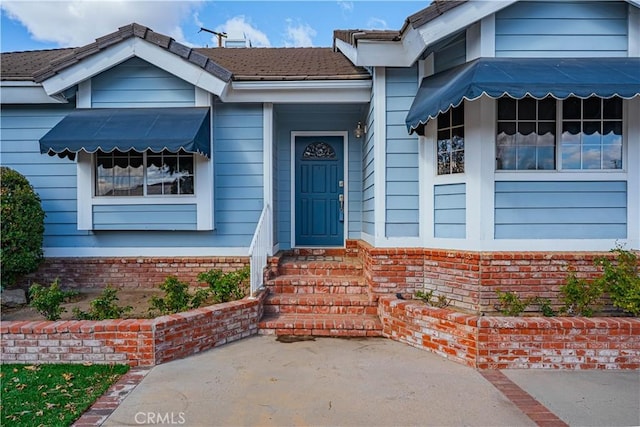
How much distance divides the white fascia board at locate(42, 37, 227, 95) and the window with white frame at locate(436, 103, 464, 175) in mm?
3311

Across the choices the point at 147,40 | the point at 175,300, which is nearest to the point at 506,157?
the point at 175,300

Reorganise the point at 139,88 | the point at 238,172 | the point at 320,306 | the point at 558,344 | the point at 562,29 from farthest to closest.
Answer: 1. the point at 238,172
2. the point at 139,88
3. the point at 320,306
4. the point at 562,29
5. the point at 558,344

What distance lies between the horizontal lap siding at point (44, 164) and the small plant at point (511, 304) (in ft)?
21.3

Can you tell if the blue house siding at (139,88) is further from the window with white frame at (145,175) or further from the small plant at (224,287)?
the small plant at (224,287)

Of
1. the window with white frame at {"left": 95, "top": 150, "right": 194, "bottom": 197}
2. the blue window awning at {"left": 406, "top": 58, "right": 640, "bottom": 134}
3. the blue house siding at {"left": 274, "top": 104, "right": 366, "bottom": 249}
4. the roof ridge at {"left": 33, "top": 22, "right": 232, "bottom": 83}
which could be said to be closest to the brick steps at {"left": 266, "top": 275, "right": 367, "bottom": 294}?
the blue house siding at {"left": 274, "top": 104, "right": 366, "bottom": 249}

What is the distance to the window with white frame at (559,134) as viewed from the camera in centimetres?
474

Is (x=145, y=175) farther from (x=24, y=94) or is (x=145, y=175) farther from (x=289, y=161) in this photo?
(x=289, y=161)

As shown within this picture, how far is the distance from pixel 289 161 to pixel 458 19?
372 centimetres

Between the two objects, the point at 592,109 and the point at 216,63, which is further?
the point at 216,63

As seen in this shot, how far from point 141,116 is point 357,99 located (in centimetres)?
337

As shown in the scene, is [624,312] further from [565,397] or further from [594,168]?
[565,397]

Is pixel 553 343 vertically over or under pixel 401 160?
under

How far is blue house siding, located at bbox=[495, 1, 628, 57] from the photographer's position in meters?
4.68

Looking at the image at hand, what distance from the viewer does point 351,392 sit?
3326 mm
